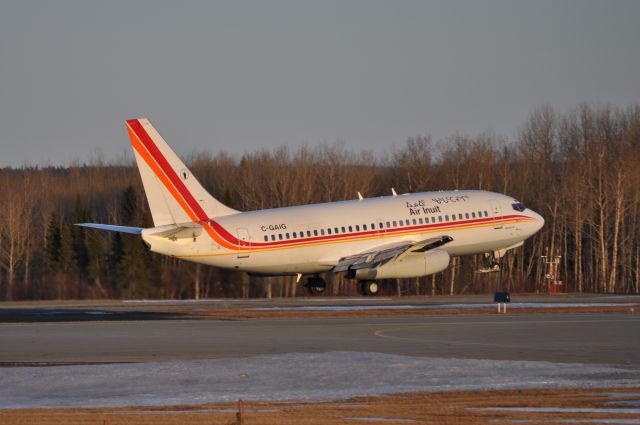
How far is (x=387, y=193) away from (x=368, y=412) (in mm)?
81460

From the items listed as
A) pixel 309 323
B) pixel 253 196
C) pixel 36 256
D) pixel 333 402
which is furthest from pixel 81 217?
pixel 333 402

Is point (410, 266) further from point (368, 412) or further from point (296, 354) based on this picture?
point (368, 412)

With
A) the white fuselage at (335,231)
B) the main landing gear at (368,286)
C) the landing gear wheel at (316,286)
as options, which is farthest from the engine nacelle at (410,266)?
the landing gear wheel at (316,286)

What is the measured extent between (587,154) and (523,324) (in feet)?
201

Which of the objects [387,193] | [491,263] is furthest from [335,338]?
[387,193]

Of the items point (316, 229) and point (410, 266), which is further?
point (410, 266)

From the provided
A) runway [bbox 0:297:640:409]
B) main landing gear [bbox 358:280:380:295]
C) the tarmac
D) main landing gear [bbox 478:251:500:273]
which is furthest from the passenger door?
main landing gear [bbox 478:251:500:273]

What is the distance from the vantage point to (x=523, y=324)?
39.4 metres

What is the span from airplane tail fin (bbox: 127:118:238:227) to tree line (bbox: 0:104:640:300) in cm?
988

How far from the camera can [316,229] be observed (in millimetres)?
55062

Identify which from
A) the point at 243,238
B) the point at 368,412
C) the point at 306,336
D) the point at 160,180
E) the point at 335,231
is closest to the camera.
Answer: the point at 368,412

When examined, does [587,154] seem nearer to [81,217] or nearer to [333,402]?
[81,217]

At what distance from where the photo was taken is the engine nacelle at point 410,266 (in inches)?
2181

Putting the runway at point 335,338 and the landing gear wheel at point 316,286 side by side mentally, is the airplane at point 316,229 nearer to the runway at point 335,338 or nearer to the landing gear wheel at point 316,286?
the landing gear wheel at point 316,286
